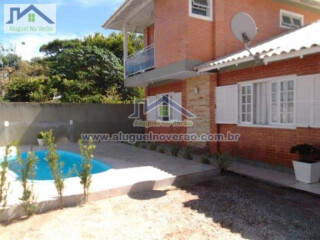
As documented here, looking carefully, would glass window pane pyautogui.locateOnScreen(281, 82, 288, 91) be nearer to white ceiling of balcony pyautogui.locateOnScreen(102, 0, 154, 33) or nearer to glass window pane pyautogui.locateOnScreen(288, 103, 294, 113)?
glass window pane pyautogui.locateOnScreen(288, 103, 294, 113)

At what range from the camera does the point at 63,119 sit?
1630 centimetres

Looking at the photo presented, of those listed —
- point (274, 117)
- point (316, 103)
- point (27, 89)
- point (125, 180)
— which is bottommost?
point (125, 180)

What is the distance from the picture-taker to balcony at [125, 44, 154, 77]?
526 inches

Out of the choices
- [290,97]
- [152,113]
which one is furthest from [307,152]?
[152,113]

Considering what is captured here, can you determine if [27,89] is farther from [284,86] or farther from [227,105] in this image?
[284,86]

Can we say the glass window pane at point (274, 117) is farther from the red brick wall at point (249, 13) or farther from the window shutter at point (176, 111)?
the window shutter at point (176, 111)

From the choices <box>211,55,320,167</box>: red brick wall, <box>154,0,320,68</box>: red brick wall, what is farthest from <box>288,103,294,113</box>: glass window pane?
<box>154,0,320,68</box>: red brick wall

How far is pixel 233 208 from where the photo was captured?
17.6ft

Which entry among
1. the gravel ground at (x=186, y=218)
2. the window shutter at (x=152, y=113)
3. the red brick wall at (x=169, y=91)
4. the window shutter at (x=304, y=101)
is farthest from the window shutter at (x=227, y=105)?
the window shutter at (x=152, y=113)

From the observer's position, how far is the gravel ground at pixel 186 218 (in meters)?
4.28

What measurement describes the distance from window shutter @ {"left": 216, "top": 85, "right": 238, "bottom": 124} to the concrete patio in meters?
2.20

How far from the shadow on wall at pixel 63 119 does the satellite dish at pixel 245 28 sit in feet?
38.2

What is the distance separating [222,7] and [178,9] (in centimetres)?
201

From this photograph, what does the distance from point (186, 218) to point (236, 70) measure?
20.8ft
